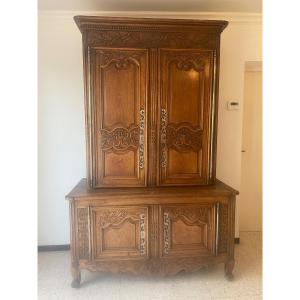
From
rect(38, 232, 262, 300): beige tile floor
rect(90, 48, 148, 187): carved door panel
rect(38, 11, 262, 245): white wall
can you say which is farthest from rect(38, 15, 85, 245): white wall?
rect(90, 48, 148, 187): carved door panel

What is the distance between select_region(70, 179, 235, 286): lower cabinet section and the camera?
2096mm

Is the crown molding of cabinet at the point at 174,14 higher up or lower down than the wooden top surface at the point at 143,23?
higher up

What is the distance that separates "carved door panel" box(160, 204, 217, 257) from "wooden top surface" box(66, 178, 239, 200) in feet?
0.38

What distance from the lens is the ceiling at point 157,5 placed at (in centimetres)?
242

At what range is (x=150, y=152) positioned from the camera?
2.25 meters

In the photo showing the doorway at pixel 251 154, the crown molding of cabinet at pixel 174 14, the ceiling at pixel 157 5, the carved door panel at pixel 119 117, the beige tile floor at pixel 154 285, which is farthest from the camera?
the doorway at pixel 251 154

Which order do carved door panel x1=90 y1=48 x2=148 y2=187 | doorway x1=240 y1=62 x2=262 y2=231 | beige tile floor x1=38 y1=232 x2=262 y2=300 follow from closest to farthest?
beige tile floor x1=38 y1=232 x2=262 y2=300 → carved door panel x1=90 y1=48 x2=148 y2=187 → doorway x1=240 y1=62 x2=262 y2=231

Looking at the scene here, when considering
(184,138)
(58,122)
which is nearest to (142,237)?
(184,138)

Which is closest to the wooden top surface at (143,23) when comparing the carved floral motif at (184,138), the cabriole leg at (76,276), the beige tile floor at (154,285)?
the carved floral motif at (184,138)

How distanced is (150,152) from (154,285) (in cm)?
118

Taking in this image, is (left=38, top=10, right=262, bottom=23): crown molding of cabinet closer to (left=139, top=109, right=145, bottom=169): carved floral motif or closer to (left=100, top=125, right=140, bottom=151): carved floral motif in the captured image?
(left=139, top=109, right=145, bottom=169): carved floral motif

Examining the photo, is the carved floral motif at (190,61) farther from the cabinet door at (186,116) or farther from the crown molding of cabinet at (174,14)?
the crown molding of cabinet at (174,14)

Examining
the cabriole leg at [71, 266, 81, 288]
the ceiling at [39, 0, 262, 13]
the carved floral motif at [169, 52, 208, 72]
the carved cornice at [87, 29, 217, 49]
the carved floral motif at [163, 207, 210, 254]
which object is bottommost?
the cabriole leg at [71, 266, 81, 288]

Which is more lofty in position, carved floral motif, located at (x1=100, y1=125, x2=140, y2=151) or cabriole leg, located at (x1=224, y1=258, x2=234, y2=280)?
carved floral motif, located at (x1=100, y1=125, x2=140, y2=151)
